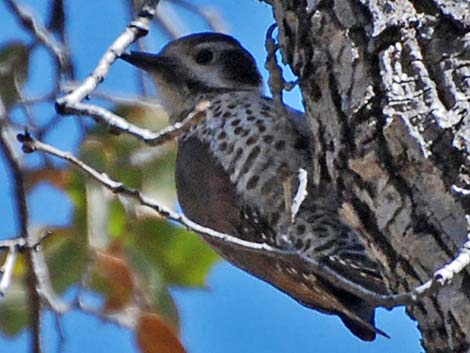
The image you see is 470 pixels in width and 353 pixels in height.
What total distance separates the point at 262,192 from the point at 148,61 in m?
0.70

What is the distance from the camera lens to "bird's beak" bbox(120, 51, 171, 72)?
3.64m

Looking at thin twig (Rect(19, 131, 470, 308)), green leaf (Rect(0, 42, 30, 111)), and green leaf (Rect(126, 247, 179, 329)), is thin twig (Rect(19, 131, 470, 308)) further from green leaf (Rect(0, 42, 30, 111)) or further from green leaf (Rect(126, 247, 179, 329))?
green leaf (Rect(0, 42, 30, 111))

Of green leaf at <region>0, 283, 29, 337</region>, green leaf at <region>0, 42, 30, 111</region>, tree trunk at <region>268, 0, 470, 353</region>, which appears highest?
green leaf at <region>0, 42, 30, 111</region>

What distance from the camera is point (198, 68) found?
3.81 meters

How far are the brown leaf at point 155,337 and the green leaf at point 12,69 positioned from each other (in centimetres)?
71

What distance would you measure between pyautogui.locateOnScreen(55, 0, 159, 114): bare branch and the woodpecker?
76cm

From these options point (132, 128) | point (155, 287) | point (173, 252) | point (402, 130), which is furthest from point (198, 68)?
point (402, 130)

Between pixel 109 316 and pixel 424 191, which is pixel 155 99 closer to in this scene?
pixel 109 316

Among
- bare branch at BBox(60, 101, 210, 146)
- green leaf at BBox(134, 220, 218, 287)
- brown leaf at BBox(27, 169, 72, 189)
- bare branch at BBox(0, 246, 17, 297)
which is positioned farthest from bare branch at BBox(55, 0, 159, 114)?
brown leaf at BBox(27, 169, 72, 189)

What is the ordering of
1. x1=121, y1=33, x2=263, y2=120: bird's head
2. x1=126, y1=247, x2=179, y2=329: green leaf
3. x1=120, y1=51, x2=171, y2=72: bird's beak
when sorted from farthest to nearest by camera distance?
x1=121, y1=33, x2=263, y2=120: bird's head, x1=120, y1=51, x2=171, y2=72: bird's beak, x1=126, y1=247, x2=179, y2=329: green leaf

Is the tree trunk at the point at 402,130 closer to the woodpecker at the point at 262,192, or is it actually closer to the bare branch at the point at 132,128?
the bare branch at the point at 132,128

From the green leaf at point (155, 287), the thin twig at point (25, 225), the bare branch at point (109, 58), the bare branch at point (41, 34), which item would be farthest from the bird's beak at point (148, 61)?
the bare branch at point (109, 58)

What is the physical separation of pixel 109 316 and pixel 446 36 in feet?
5.09

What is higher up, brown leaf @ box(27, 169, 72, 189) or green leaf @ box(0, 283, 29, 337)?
brown leaf @ box(27, 169, 72, 189)
